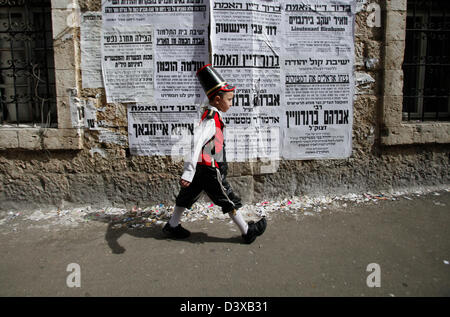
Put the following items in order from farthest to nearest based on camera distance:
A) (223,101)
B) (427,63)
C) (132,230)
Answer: (427,63), (132,230), (223,101)

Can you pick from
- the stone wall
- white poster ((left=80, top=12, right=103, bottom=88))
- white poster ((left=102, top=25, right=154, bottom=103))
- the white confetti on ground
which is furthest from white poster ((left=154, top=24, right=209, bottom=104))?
the white confetti on ground

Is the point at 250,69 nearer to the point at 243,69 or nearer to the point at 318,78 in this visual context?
the point at 243,69

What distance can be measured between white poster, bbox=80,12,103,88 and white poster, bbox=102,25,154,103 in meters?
0.08

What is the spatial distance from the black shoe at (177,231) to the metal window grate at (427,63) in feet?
12.2

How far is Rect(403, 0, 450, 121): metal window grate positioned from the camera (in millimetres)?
4387

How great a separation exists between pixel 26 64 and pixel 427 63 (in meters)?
5.84

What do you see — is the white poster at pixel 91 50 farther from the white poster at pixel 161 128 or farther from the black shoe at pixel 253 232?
the black shoe at pixel 253 232

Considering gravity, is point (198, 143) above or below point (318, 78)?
below

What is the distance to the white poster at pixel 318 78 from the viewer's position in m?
3.88

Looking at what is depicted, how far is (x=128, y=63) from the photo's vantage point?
3.73 metres

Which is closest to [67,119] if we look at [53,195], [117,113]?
[117,113]

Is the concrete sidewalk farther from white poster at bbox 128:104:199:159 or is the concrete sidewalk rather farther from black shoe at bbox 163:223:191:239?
white poster at bbox 128:104:199:159

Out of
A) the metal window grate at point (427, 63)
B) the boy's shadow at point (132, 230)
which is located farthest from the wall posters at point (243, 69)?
the metal window grate at point (427, 63)

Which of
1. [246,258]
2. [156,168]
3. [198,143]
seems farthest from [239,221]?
[156,168]
